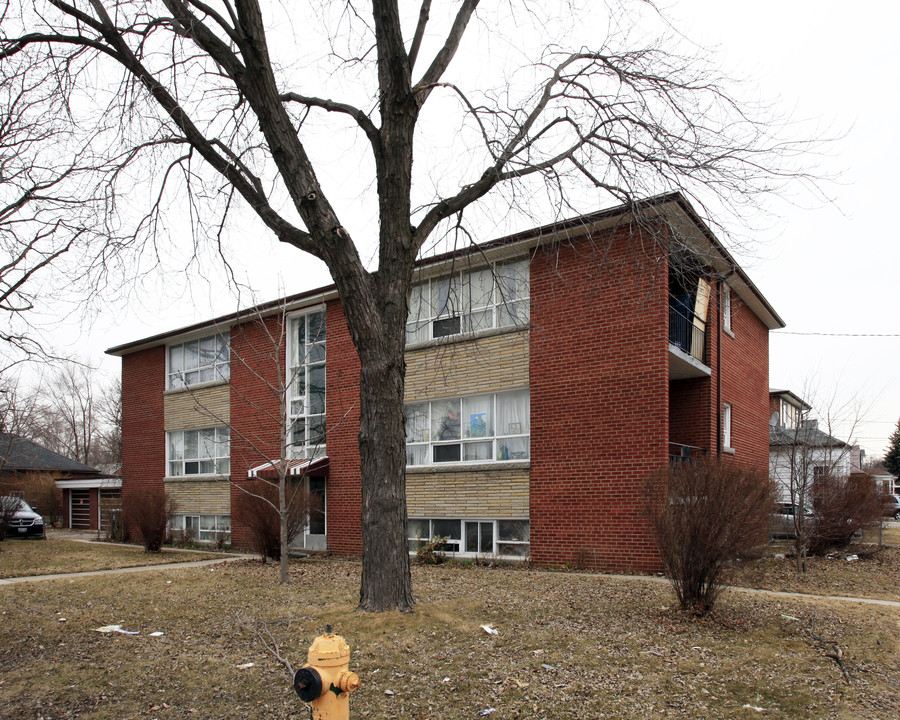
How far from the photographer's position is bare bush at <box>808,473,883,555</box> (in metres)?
14.5

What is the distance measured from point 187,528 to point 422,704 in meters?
19.0

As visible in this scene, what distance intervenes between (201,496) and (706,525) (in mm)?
18130

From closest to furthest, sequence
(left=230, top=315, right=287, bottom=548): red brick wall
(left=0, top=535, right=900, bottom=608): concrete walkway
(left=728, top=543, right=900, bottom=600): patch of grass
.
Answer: (left=0, top=535, right=900, bottom=608): concrete walkway
(left=728, top=543, right=900, bottom=600): patch of grass
(left=230, top=315, right=287, bottom=548): red brick wall

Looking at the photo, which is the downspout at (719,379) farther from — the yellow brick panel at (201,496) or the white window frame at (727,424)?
the yellow brick panel at (201,496)

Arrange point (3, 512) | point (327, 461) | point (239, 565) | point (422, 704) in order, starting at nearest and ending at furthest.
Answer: point (422, 704) < point (239, 565) < point (327, 461) < point (3, 512)

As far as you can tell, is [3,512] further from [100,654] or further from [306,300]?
[100,654]

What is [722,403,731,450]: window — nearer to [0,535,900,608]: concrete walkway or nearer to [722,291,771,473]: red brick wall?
[722,291,771,473]: red brick wall

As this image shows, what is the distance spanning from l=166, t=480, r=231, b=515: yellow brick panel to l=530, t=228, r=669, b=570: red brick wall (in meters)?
11.2

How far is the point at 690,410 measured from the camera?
15867 mm

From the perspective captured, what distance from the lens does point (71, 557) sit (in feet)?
57.3

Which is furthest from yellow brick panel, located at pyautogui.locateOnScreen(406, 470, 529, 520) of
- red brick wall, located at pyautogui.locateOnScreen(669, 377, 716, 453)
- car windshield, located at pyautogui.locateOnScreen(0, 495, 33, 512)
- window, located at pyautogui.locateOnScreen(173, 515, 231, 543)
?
car windshield, located at pyautogui.locateOnScreen(0, 495, 33, 512)

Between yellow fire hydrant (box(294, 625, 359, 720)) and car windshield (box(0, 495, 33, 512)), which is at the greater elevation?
yellow fire hydrant (box(294, 625, 359, 720))

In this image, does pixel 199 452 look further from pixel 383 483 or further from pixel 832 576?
pixel 832 576

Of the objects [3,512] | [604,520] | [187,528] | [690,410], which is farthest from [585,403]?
[3,512]
